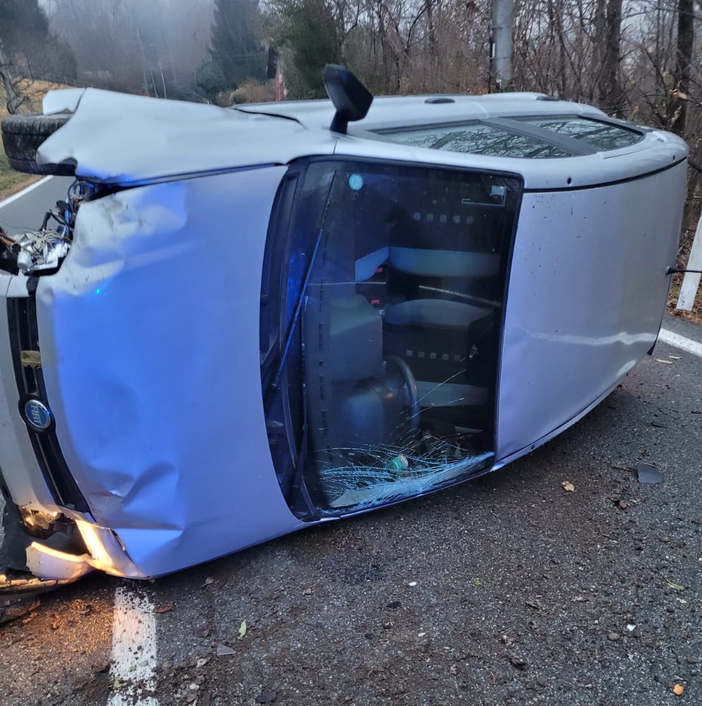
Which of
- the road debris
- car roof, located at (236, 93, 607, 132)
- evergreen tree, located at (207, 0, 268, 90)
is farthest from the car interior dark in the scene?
evergreen tree, located at (207, 0, 268, 90)

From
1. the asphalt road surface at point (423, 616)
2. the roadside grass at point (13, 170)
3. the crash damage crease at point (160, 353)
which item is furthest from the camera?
the roadside grass at point (13, 170)

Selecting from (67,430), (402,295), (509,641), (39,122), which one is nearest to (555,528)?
(509,641)

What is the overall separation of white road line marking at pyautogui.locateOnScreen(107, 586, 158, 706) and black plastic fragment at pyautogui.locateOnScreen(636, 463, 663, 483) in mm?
2039

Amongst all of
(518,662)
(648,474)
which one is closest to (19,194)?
(648,474)

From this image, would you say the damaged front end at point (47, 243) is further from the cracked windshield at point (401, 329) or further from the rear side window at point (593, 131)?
the rear side window at point (593, 131)

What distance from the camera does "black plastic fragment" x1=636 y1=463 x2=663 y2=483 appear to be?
98.3 inches

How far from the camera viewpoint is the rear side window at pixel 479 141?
2068mm

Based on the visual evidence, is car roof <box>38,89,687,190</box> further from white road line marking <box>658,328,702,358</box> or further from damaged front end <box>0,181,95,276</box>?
white road line marking <box>658,328,702,358</box>

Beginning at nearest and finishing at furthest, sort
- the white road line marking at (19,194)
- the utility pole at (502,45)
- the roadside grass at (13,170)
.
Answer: the roadside grass at (13,170) → the white road line marking at (19,194) → the utility pole at (502,45)

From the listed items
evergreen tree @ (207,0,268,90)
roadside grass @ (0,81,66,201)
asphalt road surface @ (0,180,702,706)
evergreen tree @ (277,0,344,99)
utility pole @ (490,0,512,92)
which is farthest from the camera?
evergreen tree @ (207,0,268,90)

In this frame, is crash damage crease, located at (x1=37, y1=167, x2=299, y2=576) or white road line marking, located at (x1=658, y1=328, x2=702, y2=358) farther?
white road line marking, located at (x1=658, y1=328, x2=702, y2=358)

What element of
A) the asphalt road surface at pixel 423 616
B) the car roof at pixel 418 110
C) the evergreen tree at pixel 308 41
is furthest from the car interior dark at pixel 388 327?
the evergreen tree at pixel 308 41

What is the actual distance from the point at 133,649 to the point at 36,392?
0.82 m

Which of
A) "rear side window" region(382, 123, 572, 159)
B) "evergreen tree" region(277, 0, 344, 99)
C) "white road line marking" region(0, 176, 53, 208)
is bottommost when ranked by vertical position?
"white road line marking" region(0, 176, 53, 208)
